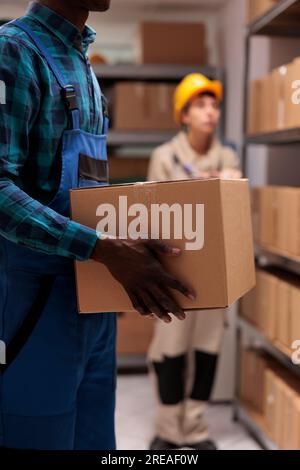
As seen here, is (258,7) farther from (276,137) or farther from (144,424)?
(144,424)

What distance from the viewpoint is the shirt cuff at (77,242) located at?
4.41 feet

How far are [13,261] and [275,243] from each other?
1564mm

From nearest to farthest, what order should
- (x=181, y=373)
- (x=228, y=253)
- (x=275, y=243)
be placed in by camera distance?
(x=228, y=253) → (x=275, y=243) → (x=181, y=373)

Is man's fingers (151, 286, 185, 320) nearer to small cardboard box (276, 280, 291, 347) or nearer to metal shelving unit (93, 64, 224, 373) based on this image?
small cardboard box (276, 280, 291, 347)

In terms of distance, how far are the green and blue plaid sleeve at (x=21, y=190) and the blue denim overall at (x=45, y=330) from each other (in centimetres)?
9

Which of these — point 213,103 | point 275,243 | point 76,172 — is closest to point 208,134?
point 213,103

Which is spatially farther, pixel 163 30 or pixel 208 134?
pixel 163 30

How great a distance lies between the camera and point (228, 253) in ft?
4.75

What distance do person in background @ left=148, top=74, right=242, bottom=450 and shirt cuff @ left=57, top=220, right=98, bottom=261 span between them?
170cm

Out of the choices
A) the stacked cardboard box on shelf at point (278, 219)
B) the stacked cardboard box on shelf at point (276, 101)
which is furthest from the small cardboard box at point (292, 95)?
the stacked cardboard box on shelf at point (278, 219)

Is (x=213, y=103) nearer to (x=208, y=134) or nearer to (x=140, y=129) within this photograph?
(x=208, y=134)

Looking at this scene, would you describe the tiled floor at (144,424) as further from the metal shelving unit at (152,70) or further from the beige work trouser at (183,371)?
the metal shelving unit at (152,70)

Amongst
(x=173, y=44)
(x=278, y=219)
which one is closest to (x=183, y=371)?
(x=278, y=219)

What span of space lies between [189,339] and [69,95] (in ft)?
6.16
